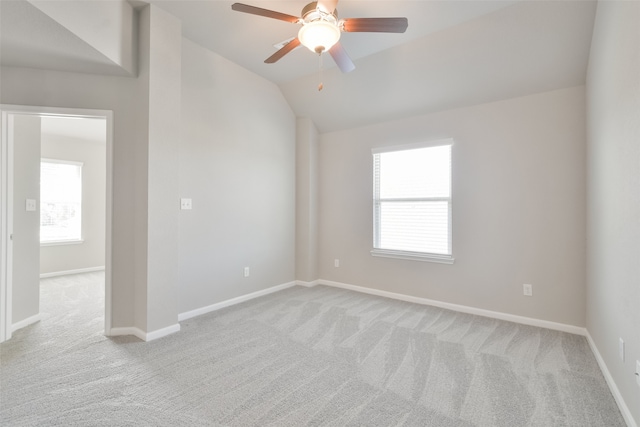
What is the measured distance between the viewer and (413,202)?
3.98 m

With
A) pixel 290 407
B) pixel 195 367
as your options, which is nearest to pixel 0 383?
pixel 195 367

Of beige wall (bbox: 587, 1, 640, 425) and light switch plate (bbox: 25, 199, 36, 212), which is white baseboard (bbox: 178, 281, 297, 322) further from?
beige wall (bbox: 587, 1, 640, 425)

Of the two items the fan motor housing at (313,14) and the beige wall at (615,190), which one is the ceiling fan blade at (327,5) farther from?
the beige wall at (615,190)

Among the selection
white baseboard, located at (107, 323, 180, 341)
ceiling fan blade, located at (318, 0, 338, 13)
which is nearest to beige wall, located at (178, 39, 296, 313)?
white baseboard, located at (107, 323, 180, 341)

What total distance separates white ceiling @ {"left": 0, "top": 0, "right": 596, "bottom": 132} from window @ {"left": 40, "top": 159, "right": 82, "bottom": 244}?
374 centimetres

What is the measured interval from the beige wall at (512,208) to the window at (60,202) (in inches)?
230

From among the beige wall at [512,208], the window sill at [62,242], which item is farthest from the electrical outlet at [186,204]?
the window sill at [62,242]

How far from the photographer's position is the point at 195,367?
2.24 metres

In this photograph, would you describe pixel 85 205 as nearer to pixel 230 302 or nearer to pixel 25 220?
pixel 25 220

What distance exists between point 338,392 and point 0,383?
233cm

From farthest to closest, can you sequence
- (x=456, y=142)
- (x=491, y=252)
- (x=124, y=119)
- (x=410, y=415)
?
(x=456, y=142)
(x=491, y=252)
(x=124, y=119)
(x=410, y=415)

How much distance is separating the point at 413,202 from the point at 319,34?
2.57 metres

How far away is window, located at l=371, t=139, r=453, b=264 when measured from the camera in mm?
3705

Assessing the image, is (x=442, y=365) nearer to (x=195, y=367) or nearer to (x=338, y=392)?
(x=338, y=392)
